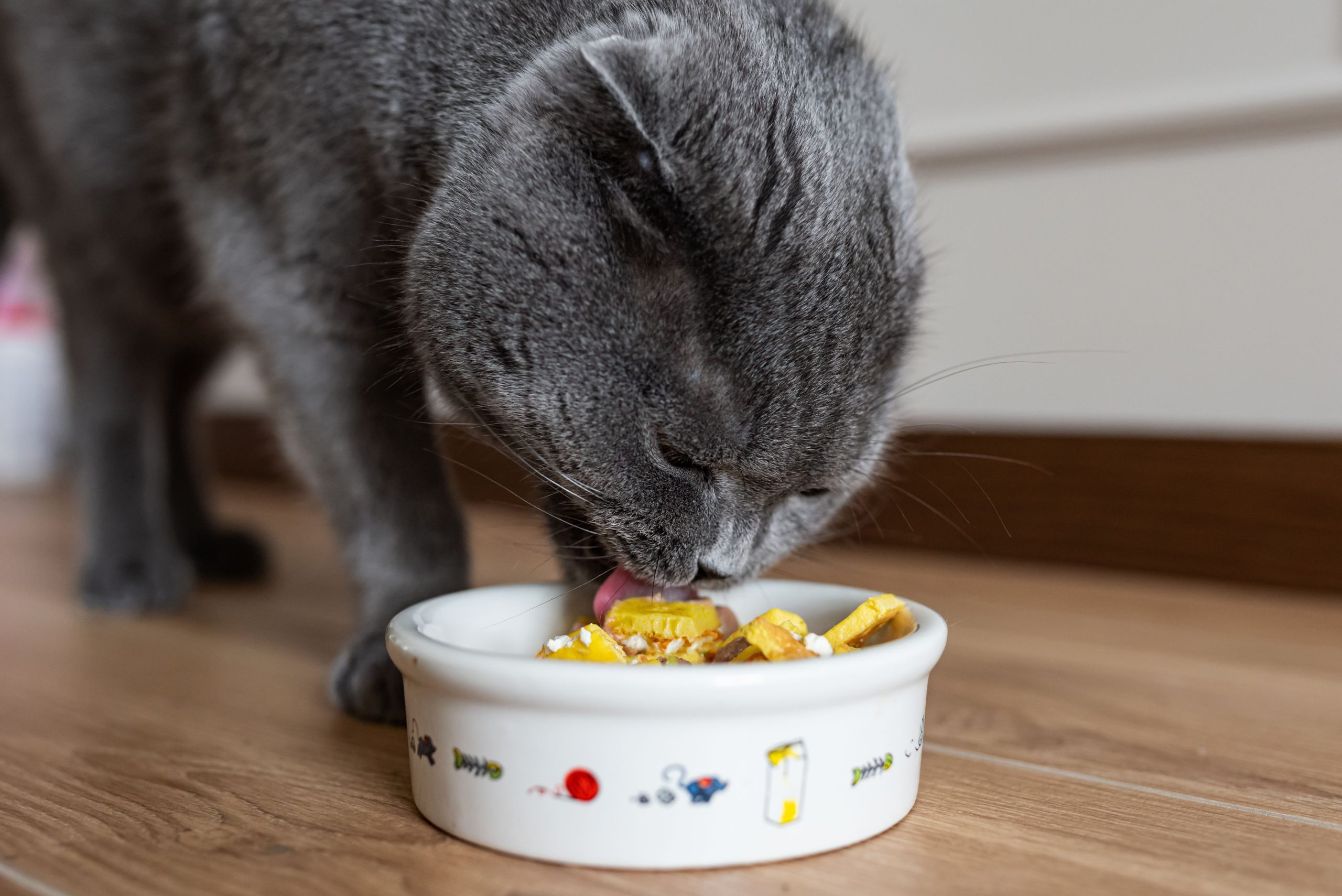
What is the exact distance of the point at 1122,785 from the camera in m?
0.77

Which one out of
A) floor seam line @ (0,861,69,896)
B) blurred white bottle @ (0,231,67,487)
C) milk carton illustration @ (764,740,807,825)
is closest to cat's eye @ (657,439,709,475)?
milk carton illustration @ (764,740,807,825)

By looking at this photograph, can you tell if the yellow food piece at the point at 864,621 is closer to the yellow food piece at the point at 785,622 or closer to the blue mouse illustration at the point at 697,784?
the yellow food piece at the point at 785,622

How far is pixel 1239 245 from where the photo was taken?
1.46m

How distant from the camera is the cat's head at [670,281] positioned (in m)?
0.73

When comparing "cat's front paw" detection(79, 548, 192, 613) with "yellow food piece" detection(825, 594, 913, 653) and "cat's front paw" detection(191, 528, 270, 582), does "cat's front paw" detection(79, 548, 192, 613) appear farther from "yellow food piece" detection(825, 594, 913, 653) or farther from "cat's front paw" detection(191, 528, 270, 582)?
"yellow food piece" detection(825, 594, 913, 653)

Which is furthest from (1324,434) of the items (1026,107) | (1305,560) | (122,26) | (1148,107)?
(122,26)

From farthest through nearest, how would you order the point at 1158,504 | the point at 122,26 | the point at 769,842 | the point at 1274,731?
the point at 1158,504 < the point at 122,26 < the point at 1274,731 < the point at 769,842

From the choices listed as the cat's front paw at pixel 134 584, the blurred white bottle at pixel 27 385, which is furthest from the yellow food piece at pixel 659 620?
the blurred white bottle at pixel 27 385

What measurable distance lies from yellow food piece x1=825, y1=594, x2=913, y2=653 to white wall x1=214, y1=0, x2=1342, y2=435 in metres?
0.68

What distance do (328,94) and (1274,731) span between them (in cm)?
94

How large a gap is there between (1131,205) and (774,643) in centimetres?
115

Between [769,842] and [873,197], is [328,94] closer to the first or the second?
[873,197]

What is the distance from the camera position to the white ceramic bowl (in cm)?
58

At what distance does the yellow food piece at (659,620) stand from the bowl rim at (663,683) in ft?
0.53
